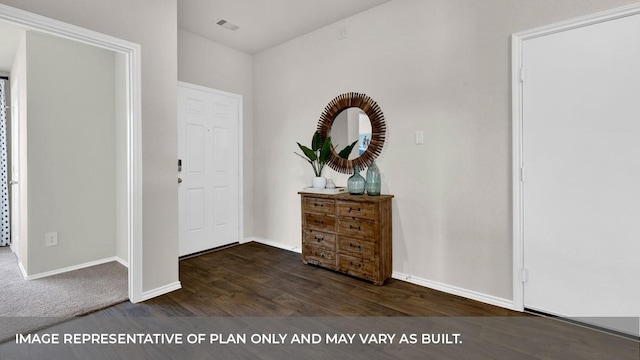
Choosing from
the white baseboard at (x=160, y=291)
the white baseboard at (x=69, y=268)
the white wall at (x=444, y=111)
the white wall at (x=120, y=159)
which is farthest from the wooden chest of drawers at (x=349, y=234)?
the white baseboard at (x=69, y=268)

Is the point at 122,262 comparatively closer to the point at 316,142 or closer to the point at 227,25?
the point at 316,142

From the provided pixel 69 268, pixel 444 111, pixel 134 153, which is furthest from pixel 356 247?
pixel 69 268

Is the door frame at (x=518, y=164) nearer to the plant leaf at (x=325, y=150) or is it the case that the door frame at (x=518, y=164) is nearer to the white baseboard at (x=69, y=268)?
the plant leaf at (x=325, y=150)

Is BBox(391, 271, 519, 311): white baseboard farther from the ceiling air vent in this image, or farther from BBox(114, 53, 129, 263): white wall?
the ceiling air vent

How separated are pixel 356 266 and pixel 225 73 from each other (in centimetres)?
290

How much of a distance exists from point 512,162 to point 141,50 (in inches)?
117

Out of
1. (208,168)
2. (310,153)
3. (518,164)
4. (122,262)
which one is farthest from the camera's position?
(208,168)

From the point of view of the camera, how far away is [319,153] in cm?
339

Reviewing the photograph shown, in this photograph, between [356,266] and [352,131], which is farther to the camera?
[352,131]

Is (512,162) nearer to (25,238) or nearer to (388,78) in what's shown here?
(388,78)

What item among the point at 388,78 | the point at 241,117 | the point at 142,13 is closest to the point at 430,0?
the point at 388,78

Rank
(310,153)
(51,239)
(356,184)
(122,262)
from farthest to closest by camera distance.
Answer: (122,262), (310,153), (51,239), (356,184)

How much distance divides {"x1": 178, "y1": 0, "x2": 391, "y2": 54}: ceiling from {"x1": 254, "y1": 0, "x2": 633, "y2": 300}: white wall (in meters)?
A: 0.17

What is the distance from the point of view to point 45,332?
6.47ft
